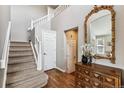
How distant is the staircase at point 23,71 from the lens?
1.75 metres

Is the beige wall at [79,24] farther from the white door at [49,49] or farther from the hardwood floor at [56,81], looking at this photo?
the hardwood floor at [56,81]

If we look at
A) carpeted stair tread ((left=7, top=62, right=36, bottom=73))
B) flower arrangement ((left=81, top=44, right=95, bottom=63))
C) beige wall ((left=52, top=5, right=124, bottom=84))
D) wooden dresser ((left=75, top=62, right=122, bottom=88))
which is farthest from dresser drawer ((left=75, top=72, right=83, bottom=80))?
carpeted stair tread ((left=7, top=62, right=36, bottom=73))

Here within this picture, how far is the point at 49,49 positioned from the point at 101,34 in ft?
2.91

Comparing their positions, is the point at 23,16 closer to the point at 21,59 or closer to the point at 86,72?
the point at 21,59

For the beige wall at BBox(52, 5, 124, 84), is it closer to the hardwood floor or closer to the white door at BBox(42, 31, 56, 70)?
the white door at BBox(42, 31, 56, 70)

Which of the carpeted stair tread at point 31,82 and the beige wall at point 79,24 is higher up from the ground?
the beige wall at point 79,24

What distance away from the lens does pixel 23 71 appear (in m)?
2.14

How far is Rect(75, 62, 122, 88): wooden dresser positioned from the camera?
1419mm

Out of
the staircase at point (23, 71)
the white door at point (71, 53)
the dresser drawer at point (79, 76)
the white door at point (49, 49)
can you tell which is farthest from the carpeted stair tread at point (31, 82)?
the white door at point (71, 53)

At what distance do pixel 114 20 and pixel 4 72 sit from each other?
1832 millimetres

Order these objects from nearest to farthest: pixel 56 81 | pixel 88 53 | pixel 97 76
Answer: pixel 97 76 < pixel 56 81 < pixel 88 53

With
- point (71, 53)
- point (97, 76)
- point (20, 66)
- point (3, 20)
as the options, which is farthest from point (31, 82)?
point (71, 53)

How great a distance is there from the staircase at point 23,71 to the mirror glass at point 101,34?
981 millimetres
